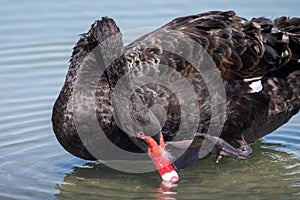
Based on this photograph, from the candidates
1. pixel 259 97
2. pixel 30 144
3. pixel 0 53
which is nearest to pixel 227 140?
pixel 259 97

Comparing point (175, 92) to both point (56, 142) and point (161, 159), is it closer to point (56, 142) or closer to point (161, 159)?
point (161, 159)

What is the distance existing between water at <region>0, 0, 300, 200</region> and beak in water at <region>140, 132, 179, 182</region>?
0.13 m

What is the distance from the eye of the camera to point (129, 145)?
6.75 m

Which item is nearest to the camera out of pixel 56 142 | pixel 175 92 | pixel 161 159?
pixel 161 159

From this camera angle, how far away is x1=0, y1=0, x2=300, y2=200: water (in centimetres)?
656

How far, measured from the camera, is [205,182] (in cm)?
673

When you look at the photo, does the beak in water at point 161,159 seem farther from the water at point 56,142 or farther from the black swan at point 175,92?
the water at point 56,142

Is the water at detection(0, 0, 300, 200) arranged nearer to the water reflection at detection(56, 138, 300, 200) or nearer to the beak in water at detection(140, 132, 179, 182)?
the water reflection at detection(56, 138, 300, 200)

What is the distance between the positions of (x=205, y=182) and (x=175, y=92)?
77cm

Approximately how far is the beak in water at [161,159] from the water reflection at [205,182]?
0.41ft

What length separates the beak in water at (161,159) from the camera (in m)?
6.30

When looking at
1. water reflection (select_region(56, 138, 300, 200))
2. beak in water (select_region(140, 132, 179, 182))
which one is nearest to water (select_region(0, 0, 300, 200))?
water reflection (select_region(56, 138, 300, 200))

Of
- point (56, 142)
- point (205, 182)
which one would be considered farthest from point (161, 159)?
point (56, 142)

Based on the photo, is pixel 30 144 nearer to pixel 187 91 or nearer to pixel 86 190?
pixel 86 190
